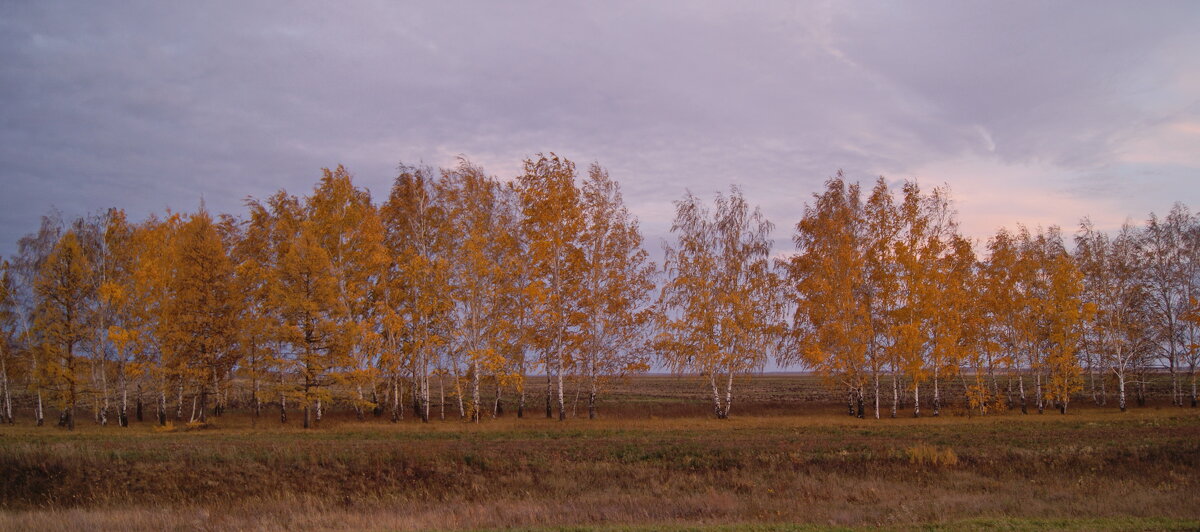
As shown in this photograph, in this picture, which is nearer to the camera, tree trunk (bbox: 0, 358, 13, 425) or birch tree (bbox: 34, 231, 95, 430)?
birch tree (bbox: 34, 231, 95, 430)

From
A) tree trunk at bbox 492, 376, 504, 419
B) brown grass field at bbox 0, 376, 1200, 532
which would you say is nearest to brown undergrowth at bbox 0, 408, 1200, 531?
brown grass field at bbox 0, 376, 1200, 532

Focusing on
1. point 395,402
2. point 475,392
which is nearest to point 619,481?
point 475,392

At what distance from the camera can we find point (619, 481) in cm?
1891

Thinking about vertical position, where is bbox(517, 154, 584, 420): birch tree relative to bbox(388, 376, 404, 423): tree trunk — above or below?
above

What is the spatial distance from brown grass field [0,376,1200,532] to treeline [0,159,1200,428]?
7700 millimetres

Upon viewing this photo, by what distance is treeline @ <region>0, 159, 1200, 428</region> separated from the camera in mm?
33719

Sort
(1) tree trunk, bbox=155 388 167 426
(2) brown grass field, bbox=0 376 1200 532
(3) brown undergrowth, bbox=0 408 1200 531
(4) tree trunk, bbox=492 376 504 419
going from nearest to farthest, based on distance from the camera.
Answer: (2) brown grass field, bbox=0 376 1200 532
(3) brown undergrowth, bbox=0 408 1200 531
(1) tree trunk, bbox=155 388 167 426
(4) tree trunk, bbox=492 376 504 419

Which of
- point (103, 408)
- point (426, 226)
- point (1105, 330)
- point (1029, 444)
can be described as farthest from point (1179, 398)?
→ point (103, 408)

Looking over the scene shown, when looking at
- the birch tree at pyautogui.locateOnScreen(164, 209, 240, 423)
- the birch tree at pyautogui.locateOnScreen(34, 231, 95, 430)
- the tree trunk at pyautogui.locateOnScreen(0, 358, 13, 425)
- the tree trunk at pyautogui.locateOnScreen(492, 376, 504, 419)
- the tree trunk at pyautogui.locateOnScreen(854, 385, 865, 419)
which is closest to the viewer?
the birch tree at pyautogui.locateOnScreen(164, 209, 240, 423)

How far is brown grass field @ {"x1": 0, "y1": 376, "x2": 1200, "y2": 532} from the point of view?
14.1 meters

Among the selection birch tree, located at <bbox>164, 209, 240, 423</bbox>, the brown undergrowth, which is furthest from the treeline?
the brown undergrowth

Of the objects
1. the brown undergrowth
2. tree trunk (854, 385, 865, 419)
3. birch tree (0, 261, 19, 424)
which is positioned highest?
birch tree (0, 261, 19, 424)

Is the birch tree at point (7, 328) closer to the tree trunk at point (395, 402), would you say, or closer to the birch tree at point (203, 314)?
the birch tree at point (203, 314)

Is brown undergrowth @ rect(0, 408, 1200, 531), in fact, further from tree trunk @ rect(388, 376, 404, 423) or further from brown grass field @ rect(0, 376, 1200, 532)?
tree trunk @ rect(388, 376, 404, 423)
